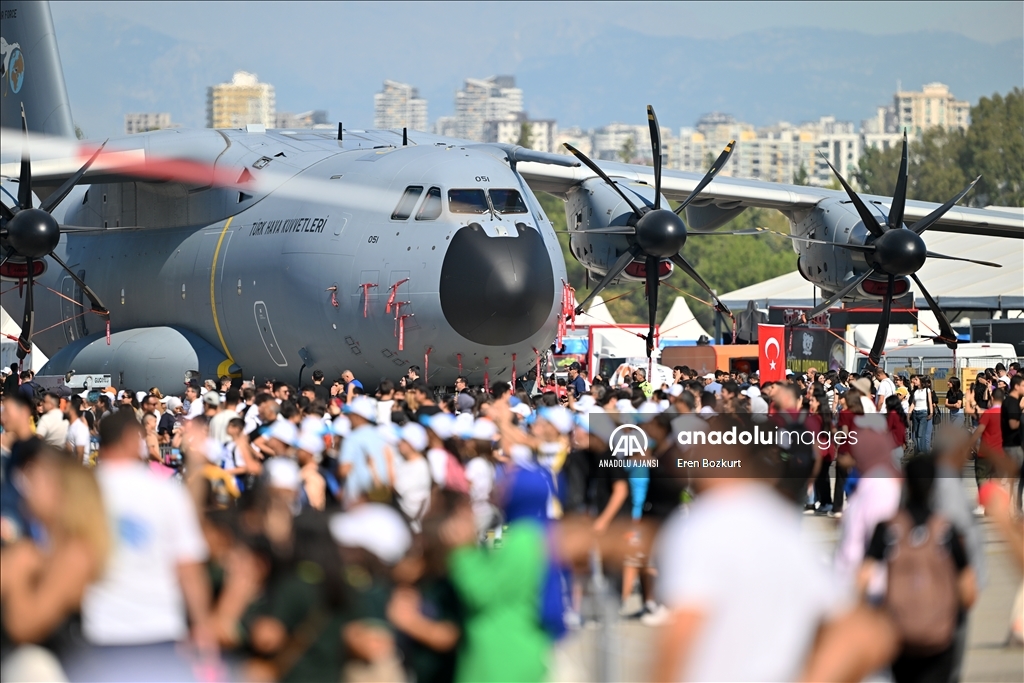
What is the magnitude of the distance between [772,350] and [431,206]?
32.2 ft

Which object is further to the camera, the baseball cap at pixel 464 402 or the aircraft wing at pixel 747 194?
the aircraft wing at pixel 747 194

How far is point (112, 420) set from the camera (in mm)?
5887

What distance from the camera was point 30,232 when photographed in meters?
18.4

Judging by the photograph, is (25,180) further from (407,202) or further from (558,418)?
(558,418)

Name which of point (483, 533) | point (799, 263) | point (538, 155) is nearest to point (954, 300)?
point (799, 263)

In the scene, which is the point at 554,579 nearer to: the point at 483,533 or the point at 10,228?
the point at 483,533

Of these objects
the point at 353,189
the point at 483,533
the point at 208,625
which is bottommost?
the point at 483,533

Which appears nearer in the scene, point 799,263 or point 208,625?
point 208,625

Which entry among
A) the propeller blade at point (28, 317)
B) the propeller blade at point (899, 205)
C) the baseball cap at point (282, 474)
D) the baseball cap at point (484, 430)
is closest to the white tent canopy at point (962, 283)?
the propeller blade at point (899, 205)

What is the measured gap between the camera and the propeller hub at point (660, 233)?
2038 cm

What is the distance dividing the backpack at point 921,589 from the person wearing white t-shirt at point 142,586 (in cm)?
296

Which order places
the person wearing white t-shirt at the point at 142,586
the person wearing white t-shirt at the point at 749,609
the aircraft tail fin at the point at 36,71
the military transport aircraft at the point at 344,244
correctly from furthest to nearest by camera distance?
the aircraft tail fin at the point at 36,71
the military transport aircraft at the point at 344,244
the person wearing white t-shirt at the point at 142,586
the person wearing white t-shirt at the point at 749,609

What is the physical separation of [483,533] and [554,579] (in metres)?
3.69

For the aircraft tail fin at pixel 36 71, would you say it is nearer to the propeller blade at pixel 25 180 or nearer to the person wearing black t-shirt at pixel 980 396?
the propeller blade at pixel 25 180
